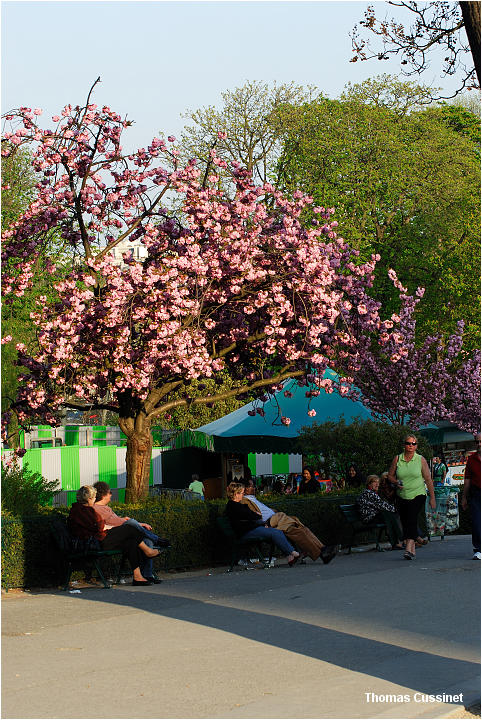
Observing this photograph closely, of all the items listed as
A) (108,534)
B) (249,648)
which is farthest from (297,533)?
(249,648)

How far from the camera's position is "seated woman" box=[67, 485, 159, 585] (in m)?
14.1

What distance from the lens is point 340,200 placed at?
146 feet

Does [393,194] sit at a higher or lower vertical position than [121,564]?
higher

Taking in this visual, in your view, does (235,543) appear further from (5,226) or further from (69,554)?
(5,226)

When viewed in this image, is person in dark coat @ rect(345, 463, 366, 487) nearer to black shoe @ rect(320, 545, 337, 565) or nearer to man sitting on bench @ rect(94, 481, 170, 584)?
black shoe @ rect(320, 545, 337, 565)

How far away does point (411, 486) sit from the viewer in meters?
16.9

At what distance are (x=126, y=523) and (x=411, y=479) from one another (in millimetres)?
4843

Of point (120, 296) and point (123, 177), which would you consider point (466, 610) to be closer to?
point (120, 296)

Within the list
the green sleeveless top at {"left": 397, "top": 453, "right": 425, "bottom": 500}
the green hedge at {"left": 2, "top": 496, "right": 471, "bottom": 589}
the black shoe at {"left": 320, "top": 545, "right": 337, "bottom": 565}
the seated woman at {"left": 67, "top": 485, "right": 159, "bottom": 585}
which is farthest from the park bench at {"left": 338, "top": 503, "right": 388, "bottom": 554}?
the seated woman at {"left": 67, "top": 485, "right": 159, "bottom": 585}

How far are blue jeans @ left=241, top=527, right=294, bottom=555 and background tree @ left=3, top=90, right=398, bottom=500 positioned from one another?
9.04 ft

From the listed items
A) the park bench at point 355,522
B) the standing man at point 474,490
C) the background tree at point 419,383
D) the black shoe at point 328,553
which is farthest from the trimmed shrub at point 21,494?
the background tree at point 419,383

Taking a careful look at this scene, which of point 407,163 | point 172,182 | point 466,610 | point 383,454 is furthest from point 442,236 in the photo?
point 466,610

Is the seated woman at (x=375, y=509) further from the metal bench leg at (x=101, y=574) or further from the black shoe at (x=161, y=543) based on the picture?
the metal bench leg at (x=101, y=574)

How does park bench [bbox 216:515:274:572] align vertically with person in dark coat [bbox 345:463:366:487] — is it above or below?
below
